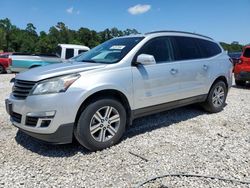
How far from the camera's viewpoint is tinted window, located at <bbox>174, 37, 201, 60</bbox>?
16.5ft

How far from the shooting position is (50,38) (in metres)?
60.3

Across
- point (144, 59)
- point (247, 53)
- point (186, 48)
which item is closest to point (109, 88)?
point (144, 59)

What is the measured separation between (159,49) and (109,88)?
1429mm

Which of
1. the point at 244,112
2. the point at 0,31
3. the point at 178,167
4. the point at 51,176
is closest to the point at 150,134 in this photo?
the point at 178,167

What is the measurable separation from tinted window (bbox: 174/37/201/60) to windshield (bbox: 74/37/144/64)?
90cm

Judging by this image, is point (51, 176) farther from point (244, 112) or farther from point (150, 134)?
point (244, 112)

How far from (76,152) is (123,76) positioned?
1.34m

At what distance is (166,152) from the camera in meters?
3.85

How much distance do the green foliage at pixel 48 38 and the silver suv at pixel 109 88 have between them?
165 ft

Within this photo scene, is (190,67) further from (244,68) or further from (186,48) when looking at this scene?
(244,68)

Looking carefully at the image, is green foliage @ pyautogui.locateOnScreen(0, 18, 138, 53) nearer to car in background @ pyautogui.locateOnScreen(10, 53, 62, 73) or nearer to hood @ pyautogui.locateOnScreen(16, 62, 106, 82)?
car in background @ pyautogui.locateOnScreen(10, 53, 62, 73)

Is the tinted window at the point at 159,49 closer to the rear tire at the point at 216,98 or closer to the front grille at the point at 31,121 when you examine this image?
the rear tire at the point at 216,98

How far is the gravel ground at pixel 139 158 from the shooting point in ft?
10.2

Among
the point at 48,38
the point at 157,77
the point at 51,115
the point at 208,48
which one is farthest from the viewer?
the point at 48,38
